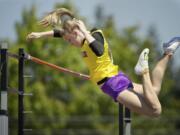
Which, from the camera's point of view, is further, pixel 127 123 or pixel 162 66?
pixel 127 123

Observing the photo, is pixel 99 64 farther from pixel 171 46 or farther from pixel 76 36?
pixel 171 46

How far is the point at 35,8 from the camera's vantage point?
2620 centimetres

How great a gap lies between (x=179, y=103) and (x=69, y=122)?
7.86m

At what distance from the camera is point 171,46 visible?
6.90 m

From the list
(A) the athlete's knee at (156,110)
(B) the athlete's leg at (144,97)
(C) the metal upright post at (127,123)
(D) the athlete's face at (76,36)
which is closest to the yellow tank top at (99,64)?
(D) the athlete's face at (76,36)

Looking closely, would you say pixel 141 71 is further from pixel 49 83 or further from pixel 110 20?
pixel 110 20

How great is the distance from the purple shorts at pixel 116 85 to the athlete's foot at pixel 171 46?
535mm

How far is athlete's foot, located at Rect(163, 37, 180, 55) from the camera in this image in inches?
270

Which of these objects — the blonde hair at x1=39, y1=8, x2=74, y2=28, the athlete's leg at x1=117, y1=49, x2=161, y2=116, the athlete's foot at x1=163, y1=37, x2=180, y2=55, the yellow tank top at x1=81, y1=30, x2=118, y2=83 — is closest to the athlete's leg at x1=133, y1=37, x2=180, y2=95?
the athlete's foot at x1=163, y1=37, x2=180, y2=55

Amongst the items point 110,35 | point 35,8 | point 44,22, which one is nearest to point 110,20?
point 110,35

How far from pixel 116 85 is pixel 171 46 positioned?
74 centimetres

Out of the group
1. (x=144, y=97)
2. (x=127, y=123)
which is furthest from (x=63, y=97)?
(x=144, y=97)

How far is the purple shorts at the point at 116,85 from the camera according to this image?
6.68 m

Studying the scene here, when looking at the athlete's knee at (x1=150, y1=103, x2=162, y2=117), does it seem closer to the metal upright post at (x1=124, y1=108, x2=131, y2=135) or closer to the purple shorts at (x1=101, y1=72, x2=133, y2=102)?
the purple shorts at (x1=101, y1=72, x2=133, y2=102)
